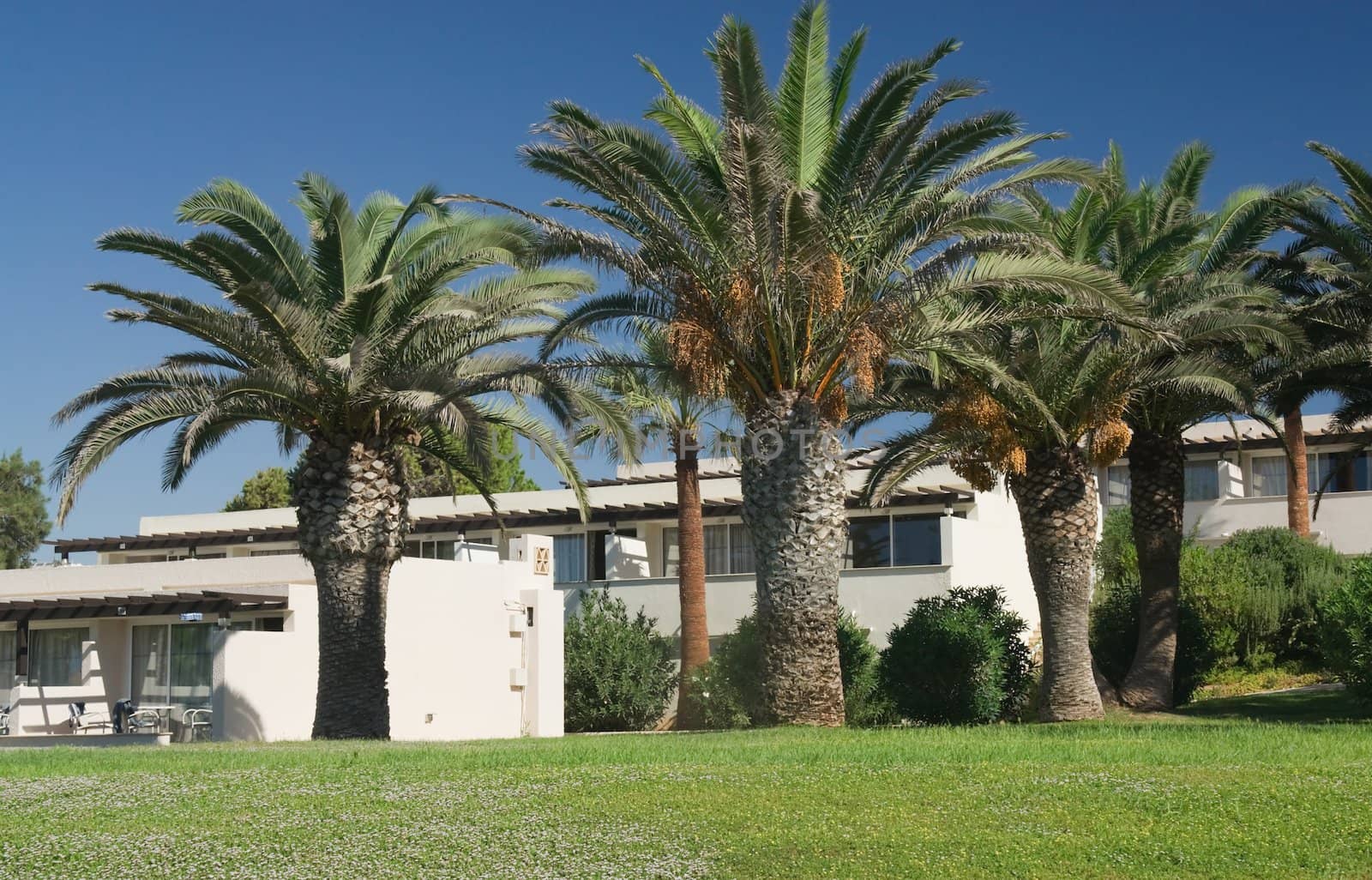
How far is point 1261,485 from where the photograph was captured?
43.3 metres

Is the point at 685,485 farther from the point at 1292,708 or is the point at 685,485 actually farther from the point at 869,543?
the point at 1292,708

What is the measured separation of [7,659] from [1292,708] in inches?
1000

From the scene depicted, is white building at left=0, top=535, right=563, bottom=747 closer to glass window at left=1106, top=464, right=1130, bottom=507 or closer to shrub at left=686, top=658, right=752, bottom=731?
shrub at left=686, top=658, right=752, bottom=731

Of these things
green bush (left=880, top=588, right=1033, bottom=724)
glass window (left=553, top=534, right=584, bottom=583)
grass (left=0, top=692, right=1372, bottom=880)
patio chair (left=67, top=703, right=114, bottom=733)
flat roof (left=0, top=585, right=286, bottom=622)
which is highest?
glass window (left=553, top=534, right=584, bottom=583)

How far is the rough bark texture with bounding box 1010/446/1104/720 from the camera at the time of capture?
22.5m

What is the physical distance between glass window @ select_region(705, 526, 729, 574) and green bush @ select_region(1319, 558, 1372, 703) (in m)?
18.9

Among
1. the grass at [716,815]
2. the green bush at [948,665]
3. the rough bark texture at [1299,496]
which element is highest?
the rough bark texture at [1299,496]

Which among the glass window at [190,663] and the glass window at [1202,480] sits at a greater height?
the glass window at [1202,480]

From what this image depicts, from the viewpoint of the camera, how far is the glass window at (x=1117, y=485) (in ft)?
140

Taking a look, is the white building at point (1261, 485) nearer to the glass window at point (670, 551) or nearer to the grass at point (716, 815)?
the glass window at point (670, 551)

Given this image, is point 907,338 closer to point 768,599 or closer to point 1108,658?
point 768,599

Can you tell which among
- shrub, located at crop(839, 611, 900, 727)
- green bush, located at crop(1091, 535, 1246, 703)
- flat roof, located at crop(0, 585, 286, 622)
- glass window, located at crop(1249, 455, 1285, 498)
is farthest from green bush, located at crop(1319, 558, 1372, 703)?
glass window, located at crop(1249, 455, 1285, 498)

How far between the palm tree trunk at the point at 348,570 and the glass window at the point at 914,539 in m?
16.9

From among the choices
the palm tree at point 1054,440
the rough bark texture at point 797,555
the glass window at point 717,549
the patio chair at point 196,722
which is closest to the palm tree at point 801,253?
the rough bark texture at point 797,555
